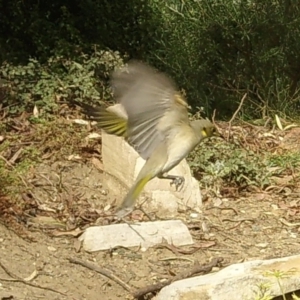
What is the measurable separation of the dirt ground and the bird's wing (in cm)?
121

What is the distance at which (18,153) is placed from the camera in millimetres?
6266

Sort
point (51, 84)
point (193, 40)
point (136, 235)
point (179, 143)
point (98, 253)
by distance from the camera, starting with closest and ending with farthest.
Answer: point (179, 143)
point (98, 253)
point (136, 235)
point (51, 84)
point (193, 40)

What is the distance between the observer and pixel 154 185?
17.9 feet

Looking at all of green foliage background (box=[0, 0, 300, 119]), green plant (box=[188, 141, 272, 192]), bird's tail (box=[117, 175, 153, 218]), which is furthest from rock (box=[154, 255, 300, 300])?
green foliage background (box=[0, 0, 300, 119])

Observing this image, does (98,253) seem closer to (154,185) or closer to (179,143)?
(154,185)

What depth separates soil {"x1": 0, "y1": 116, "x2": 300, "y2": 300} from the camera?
444 cm

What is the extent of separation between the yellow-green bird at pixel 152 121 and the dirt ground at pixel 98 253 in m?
0.79

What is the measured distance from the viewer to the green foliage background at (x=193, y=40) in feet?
27.5

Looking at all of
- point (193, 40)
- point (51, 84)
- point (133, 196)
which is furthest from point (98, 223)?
point (193, 40)

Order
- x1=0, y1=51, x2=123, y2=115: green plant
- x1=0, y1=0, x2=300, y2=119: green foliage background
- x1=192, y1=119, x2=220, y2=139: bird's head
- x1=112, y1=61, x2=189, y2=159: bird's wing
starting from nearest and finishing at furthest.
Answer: x1=112, y1=61, x2=189, y2=159: bird's wing
x1=192, y1=119, x2=220, y2=139: bird's head
x1=0, y1=51, x2=123, y2=115: green plant
x1=0, y1=0, x2=300, y2=119: green foliage background

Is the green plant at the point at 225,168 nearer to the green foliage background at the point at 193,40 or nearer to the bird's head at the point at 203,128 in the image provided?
the green foliage background at the point at 193,40

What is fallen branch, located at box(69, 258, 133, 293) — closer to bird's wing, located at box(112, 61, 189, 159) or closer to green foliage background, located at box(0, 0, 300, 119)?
bird's wing, located at box(112, 61, 189, 159)

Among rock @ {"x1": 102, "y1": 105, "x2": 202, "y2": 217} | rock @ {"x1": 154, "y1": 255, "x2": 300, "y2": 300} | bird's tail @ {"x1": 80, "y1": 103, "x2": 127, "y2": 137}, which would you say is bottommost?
rock @ {"x1": 102, "y1": 105, "x2": 202, "y2": 217}

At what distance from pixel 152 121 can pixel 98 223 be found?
2.03 metres
